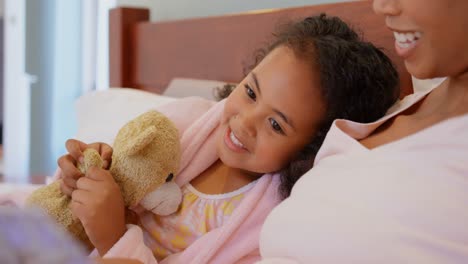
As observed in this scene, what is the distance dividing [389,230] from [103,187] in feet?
1.65

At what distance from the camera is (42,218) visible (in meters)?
0.28

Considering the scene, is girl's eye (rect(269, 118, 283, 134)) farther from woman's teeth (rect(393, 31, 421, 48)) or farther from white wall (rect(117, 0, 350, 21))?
white wall (rect(117, 0, 350, 21))

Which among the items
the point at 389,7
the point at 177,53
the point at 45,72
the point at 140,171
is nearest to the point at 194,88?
the point at 177,53

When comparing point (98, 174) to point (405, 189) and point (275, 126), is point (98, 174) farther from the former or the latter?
point (405, 189)

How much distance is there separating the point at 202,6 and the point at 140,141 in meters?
1.19

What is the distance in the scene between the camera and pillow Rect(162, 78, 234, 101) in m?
1.52

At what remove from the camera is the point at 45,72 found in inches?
140

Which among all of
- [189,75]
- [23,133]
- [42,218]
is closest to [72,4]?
[23,133]

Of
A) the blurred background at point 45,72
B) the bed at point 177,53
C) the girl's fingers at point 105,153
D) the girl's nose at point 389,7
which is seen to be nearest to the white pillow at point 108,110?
the bed at point 177,53

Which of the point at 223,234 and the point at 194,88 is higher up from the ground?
the point at 194,88

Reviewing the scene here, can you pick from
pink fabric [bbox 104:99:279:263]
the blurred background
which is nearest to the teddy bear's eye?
pink fabric [bbox 104:99:279:263]

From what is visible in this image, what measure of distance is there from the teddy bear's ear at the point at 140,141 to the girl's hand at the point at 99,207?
0.06m

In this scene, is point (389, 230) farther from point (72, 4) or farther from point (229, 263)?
point (72, 4)

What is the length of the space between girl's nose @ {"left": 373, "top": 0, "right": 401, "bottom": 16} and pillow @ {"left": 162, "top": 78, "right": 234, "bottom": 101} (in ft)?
2.56
